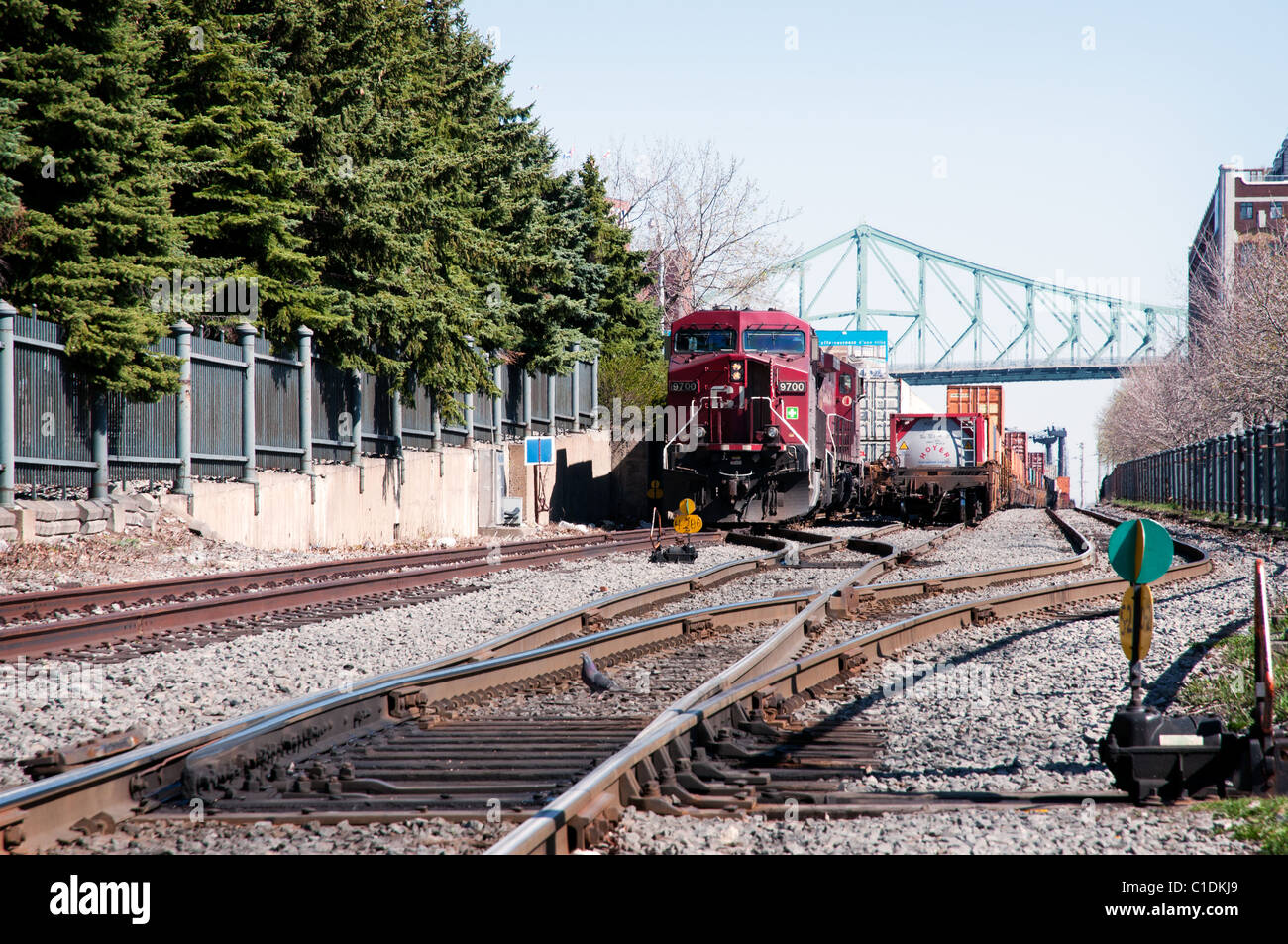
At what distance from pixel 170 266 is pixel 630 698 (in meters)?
12.1

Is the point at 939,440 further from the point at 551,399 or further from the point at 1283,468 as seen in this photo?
the point at 551,399

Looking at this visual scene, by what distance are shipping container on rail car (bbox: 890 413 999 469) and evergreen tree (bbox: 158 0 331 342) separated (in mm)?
17422

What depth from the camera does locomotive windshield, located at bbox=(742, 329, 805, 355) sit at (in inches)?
883

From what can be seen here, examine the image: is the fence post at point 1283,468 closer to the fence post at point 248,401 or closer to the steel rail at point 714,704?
the steel rail at point 714,704

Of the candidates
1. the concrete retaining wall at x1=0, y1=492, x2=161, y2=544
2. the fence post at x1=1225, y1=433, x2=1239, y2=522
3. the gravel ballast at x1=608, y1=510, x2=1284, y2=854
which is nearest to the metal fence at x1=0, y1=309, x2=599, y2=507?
the concrete retaining wall at x1=0, y1=492, x2=161, y2=544

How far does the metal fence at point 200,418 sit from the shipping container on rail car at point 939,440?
37.7 feet

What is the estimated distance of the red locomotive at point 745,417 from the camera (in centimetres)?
2202

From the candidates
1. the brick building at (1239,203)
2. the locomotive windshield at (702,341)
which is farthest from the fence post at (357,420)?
the brick building at (1239,203)

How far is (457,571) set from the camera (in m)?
13.7

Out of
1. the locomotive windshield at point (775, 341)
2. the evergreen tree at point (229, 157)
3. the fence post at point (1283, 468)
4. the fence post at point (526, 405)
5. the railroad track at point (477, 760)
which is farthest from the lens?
the fence post at point (526, 405)

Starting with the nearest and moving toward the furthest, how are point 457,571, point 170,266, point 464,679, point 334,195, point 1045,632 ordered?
point 464,679
point 1045,632
point 457,571
point 170,266
point 334,195

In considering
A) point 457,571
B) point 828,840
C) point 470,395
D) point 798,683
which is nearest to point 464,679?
point 798,683

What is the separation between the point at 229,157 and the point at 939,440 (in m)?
19.4
